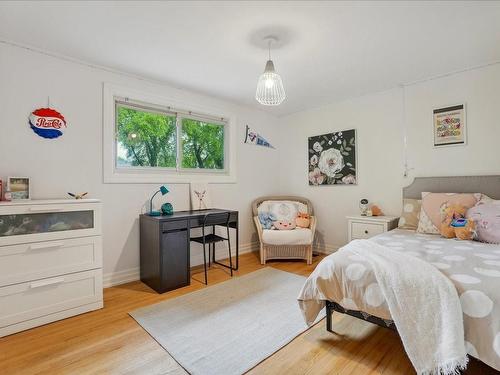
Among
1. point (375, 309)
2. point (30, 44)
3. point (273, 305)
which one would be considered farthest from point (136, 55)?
point (375, 309)

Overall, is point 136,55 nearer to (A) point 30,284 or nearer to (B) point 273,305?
(A) point 30,284

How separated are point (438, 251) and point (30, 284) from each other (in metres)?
3.07

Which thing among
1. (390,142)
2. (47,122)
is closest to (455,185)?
(390,142)

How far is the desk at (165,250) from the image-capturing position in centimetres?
269

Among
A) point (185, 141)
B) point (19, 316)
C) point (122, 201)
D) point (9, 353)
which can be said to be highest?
point (185, 141)

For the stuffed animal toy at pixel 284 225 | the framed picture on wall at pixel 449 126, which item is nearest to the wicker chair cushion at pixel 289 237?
the stuffed animal toy at pixel 284 225

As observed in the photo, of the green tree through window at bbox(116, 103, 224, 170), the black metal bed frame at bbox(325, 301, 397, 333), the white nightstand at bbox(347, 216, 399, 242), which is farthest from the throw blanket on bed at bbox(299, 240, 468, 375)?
the green tree through window at bbox(116, 103, 224, 170)

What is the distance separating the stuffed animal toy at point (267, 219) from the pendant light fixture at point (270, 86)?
184cm

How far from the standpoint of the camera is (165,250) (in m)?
2.71

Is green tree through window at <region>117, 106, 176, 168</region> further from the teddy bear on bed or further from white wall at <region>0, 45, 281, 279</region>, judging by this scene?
the teddy bear on bed

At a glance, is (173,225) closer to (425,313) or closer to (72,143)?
(72,143)

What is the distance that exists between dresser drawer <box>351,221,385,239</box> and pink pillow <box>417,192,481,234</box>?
479mm

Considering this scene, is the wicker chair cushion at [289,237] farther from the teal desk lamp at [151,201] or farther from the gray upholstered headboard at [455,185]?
the teal desk lamp at [151,201]

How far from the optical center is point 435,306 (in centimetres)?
138
